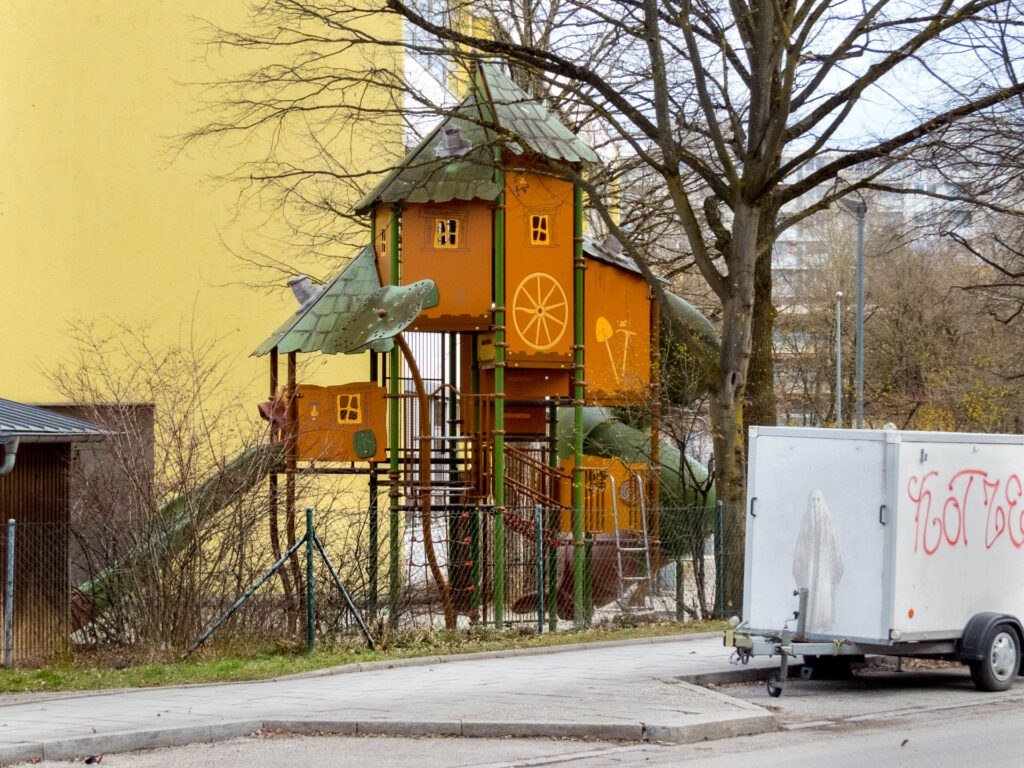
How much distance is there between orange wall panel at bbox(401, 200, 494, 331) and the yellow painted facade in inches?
338

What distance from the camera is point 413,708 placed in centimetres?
1062

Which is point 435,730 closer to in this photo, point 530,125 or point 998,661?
point 998,661

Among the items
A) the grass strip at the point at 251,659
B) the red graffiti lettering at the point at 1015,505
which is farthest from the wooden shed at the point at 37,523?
the red graffiti lettering at the point at 1015,505

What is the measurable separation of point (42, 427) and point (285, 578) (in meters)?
3.32

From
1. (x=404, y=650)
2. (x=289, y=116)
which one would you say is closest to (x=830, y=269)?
(x=289, y=116)

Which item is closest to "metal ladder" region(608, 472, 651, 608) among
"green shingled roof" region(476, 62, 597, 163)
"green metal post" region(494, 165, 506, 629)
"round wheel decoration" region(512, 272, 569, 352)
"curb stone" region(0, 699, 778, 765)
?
"green metal post" region(494, 165, 506, 629)

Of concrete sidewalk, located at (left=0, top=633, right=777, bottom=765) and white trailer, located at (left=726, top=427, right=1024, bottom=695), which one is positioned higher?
white trailer, located at (left=726, top=427, right=1024, bottom=695)

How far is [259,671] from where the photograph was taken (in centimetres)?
1289

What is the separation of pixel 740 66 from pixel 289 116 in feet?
41.8

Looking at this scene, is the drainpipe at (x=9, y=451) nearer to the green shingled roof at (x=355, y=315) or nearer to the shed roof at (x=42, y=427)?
the shed roof at (x=42, y=427)

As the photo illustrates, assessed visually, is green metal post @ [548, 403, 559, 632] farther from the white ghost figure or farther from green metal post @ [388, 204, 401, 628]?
the white ghost figure

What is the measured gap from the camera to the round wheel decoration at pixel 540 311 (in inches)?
733

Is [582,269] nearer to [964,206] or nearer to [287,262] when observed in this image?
[964,206]

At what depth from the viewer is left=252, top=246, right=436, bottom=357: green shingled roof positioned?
1688 centimetres
